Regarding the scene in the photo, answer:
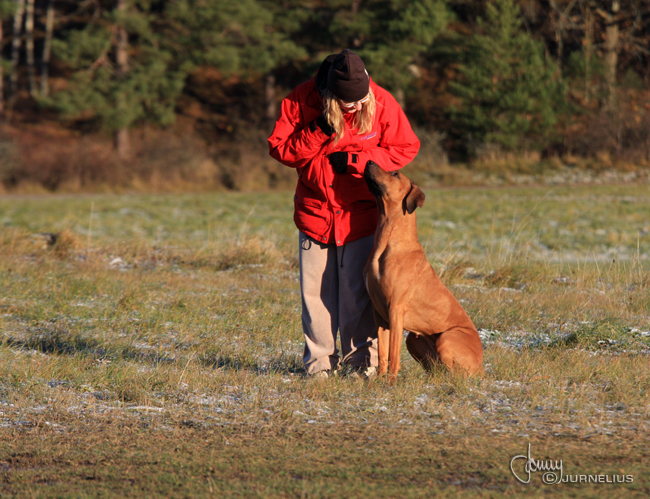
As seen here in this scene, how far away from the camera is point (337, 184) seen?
4.55m

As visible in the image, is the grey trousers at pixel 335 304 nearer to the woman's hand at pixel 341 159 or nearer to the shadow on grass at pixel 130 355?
the shadow on grass at pixel 130 355

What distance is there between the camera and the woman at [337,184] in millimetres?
4371

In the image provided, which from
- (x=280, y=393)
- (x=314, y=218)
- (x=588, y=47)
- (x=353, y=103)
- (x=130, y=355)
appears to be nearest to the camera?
(x=353, y=103)

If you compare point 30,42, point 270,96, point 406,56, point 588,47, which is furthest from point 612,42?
point 30,42

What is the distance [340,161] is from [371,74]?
86.6 feet

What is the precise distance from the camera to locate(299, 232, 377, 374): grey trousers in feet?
15.5

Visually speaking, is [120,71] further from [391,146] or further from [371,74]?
[391,146]

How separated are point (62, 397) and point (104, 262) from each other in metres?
5.73

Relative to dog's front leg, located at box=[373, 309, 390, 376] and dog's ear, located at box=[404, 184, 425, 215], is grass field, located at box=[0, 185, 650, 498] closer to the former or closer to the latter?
dog's front leg, located at box=[373, 309, 390, 376]

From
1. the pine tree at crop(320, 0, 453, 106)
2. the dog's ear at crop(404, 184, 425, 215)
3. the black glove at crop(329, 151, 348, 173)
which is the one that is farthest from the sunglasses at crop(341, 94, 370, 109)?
the pine tree at crop(320, 0, 453, 106)

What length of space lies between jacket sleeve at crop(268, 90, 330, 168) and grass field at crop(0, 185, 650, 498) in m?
1.46

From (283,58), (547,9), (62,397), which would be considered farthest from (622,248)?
(547,9)

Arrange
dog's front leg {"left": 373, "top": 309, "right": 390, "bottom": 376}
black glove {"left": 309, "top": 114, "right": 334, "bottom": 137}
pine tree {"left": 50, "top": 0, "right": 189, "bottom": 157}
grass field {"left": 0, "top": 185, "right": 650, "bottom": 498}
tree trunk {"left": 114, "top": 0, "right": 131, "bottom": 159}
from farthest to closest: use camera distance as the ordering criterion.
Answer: tree trunk {"left": 114, "top": 0, "right": 131, "bottom": 159}
pine tree {"left": 50, "top": 0, "right": 189, "bottom": 157}
dog's front leg {"left": 373, "top": 309, "right": 390, "bottom": 376}
black glove {"left": 309, "top": 114, "right": 334, "bottom": 137}
grass field {"left": 0, "top": 185, "right": 650, "bottom": 498}

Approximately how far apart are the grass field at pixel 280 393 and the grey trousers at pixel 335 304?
0.86ft
